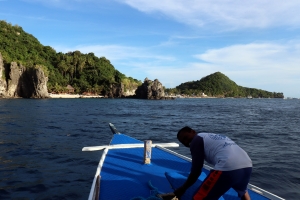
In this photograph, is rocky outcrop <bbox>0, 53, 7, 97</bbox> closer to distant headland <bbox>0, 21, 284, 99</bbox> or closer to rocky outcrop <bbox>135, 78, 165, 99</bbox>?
distant headland <bbox>0, 21, 284, 99</bbox>

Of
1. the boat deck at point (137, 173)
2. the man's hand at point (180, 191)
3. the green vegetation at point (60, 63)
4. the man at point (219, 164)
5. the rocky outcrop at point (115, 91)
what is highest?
the green vegetation at point (60, 63)

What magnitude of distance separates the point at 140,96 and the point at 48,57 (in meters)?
59.7

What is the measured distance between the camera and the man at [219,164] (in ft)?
12.6

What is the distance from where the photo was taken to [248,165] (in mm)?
3910

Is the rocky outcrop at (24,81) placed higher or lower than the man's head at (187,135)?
higher

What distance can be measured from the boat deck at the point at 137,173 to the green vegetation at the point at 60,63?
112639 mm

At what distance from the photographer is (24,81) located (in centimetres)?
9925

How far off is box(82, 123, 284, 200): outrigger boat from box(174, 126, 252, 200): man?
40.6 inches

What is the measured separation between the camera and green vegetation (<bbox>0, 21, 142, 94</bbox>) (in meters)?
120

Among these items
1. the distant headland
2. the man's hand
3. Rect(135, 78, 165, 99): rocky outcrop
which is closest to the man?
the man's hand

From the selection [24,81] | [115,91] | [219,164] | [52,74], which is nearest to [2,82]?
[24,81]

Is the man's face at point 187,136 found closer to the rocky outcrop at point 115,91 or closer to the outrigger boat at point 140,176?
the outrigger boat at point 140,176

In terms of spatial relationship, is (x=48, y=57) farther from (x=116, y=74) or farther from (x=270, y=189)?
(x=270, y=189)

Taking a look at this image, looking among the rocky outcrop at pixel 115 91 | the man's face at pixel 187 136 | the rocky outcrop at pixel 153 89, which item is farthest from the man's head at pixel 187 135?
the rocky outcrop at pixel 115 91
